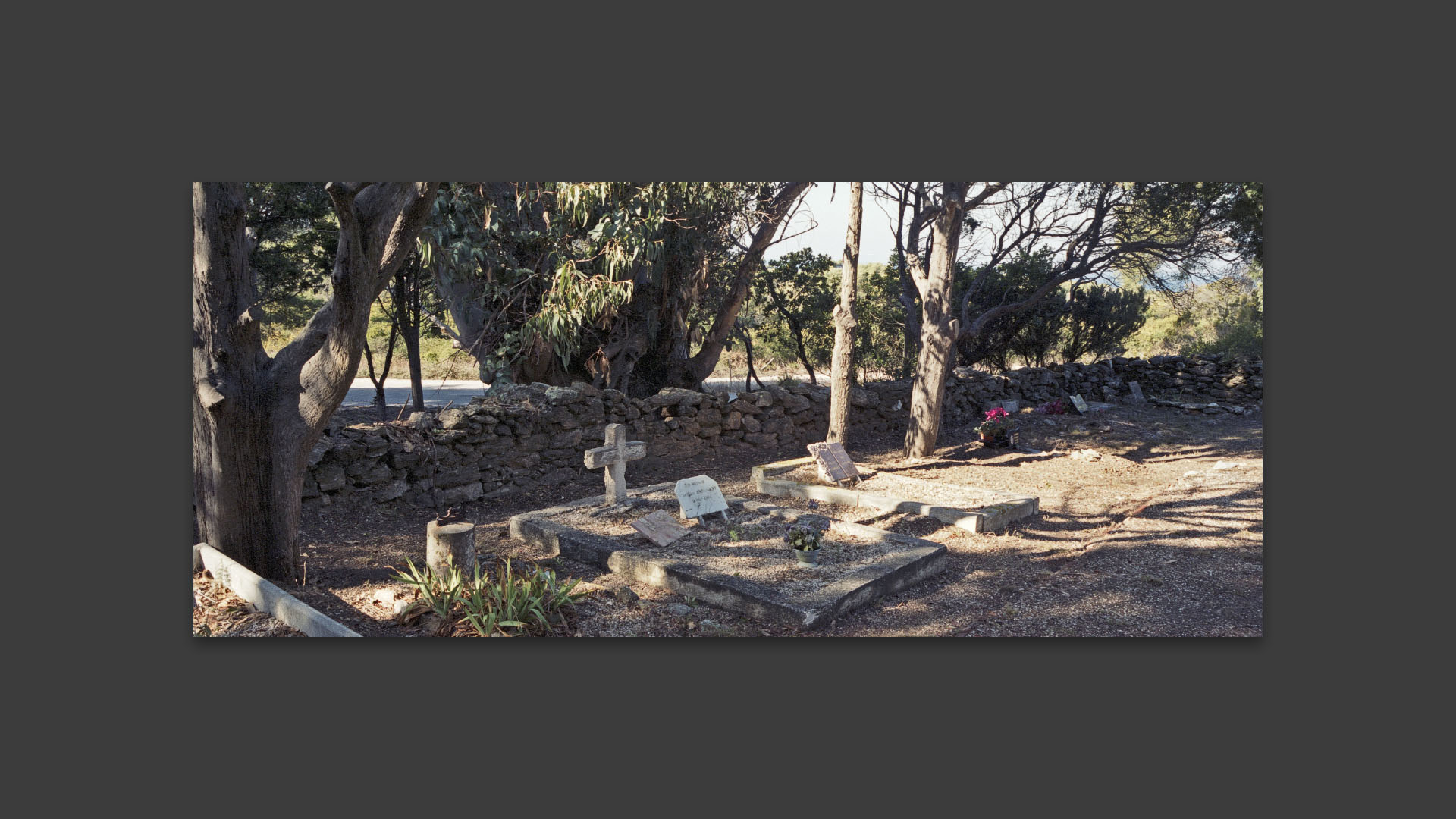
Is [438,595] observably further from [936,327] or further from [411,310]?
[411,310]

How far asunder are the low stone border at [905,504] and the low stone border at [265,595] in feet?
13.2

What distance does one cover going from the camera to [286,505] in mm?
4715

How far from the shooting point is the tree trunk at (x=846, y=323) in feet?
26.9

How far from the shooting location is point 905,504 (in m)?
6.65

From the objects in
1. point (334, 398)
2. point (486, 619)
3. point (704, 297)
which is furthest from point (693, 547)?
point (704, 297)

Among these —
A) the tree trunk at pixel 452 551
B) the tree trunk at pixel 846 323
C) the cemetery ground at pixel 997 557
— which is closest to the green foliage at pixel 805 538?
the cemetery ground at pixel 997 557

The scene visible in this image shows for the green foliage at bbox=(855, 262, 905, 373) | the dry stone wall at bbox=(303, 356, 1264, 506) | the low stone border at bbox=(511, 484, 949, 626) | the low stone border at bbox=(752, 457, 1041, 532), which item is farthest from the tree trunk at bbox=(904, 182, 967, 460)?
the green foliage at bbox=(855, 262, 905, 373)

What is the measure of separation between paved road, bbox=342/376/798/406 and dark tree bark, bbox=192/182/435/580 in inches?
372

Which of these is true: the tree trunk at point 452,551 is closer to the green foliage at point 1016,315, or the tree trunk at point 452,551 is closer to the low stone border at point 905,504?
the low stone border at point 905,504

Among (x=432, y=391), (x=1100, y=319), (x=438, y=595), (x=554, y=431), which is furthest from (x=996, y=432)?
(x=432, y=391)

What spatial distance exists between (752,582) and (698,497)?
1.50 m

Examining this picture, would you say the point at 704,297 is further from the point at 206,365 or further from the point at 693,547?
the point at 206,365

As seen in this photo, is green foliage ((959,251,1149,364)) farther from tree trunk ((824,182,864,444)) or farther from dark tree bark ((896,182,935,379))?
tree trunk ((824,182,864,444))

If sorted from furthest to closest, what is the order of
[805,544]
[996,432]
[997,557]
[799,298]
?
[799,298] → [996,432] → [997,557] → [805,544]
